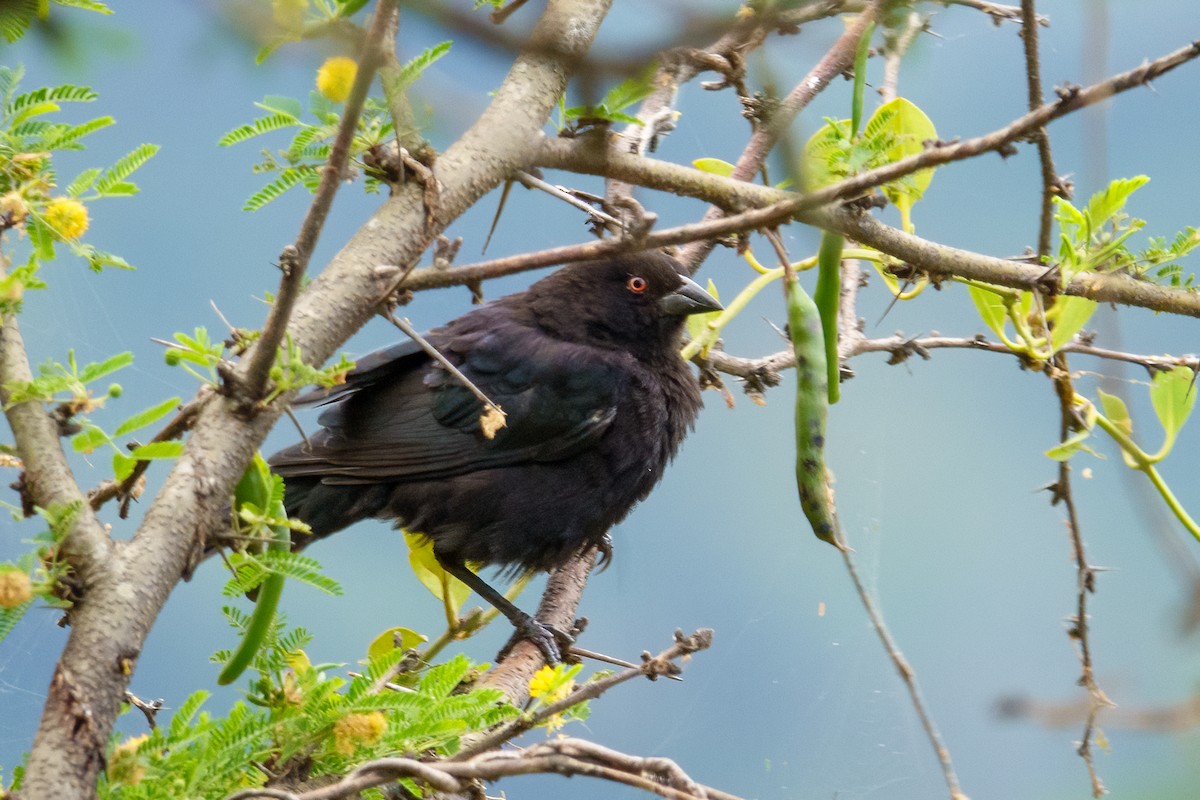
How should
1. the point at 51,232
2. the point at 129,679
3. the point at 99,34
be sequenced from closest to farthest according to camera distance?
1. the point at 99,34
2. the point at 129,679
3. the point at 51,232

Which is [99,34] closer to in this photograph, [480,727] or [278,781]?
[278,781]

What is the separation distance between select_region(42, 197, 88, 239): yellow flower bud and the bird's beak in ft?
7.92

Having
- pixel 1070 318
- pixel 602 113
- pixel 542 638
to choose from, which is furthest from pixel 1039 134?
pixel 542 638

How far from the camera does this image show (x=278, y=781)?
2.09 meters

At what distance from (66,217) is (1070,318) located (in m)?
2.17

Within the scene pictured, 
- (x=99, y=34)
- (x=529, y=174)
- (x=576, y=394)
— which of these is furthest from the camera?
(x=576, y=394)

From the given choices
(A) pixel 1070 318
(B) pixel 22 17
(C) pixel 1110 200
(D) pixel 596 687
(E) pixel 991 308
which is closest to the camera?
(B) pixel 22 17

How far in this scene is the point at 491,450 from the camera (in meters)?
4.02

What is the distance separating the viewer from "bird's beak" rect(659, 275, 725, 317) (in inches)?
163

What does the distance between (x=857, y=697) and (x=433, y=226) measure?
2541 mm

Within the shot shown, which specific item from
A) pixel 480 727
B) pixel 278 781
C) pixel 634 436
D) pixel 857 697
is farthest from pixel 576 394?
pixel 278 781

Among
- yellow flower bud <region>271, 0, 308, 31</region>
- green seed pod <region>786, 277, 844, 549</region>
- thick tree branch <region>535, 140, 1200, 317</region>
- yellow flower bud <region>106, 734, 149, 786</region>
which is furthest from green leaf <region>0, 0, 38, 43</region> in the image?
green seed pod <region>786, 277, 844, 549</region>

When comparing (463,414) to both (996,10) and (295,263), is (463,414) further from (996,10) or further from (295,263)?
(295,263)

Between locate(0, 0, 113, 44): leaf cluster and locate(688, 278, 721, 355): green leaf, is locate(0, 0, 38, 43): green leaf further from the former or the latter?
locate(688, 278, 721, 355): green leaf
